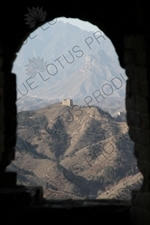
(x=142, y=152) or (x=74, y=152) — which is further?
(x=74, y=152)

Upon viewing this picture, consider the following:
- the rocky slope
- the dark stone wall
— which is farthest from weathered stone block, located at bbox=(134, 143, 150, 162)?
the rocky slope

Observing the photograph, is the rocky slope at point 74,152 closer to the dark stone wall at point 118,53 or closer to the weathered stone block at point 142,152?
the dark stone wall at point 118,53

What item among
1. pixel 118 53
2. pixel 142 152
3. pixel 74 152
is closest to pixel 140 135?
pixel 142 152

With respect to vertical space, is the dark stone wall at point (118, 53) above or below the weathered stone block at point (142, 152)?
above

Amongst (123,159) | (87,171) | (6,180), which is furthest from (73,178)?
(6,180)

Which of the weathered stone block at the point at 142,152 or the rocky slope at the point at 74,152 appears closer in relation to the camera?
the weathered stone block at the point at 142,152

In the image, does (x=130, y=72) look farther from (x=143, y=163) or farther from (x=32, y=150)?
(x=32, y=150)

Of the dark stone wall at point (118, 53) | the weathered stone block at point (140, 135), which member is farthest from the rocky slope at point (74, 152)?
the weathered stone block at point (140, 135)

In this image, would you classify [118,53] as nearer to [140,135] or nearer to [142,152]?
[140,135]
